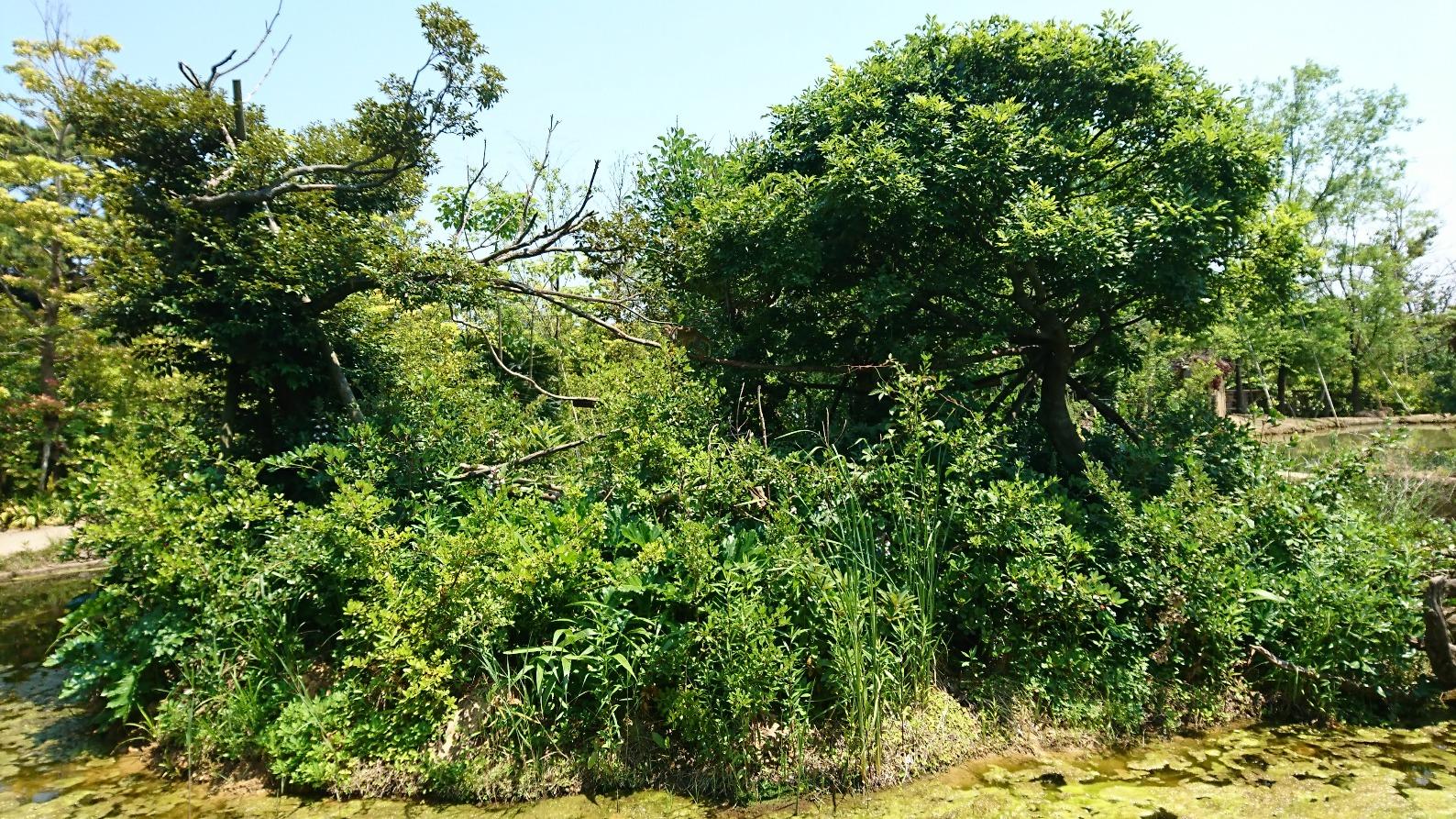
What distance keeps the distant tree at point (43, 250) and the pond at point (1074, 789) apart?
10415mm

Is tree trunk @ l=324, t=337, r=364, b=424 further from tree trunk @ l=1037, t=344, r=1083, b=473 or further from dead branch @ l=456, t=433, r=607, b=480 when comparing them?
tree trunk @ l=1037, t=344, r=1083, b=473

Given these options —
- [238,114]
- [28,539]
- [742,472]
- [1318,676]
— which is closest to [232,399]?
[238,114]

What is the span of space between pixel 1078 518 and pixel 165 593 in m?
5.79

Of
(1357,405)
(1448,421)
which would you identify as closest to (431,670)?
(1448,421)

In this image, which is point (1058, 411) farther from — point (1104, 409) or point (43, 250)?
point (43, 250)

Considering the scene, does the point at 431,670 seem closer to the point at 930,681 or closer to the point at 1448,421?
the point at 930,681

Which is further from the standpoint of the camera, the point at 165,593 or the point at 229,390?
the point at 229,390

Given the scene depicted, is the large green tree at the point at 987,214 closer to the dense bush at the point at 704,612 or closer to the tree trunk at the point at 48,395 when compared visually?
the dense bush at the point at 704,612

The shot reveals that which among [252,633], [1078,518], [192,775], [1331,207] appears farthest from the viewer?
[1331,207]

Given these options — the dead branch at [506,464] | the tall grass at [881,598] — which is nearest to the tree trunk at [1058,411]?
the tall grass at [881,598]

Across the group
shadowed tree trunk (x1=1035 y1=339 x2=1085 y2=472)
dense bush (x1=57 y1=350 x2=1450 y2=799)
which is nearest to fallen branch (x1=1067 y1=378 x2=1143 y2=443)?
shadowed tree trunk (x1=1035 y1=339 x2=1085 y2=472)

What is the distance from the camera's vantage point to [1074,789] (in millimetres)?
3723

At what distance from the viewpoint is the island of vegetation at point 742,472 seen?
3.95 meters

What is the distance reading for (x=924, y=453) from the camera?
16.2ft
